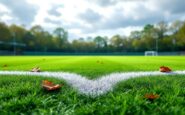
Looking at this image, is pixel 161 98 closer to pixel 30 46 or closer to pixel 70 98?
pixel 70 98

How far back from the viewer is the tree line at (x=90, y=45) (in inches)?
3113

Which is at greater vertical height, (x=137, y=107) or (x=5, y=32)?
(x=5, y=32)

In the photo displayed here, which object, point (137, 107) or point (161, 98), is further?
point (161, 98)

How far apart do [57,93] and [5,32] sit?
7687 centimetres

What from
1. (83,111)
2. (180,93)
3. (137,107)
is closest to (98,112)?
(83,111)

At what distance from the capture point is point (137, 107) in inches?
127

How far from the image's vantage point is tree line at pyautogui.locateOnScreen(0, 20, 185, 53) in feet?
259

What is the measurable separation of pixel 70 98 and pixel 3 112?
3.43 feet

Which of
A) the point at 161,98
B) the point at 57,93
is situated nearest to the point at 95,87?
the point at 57,93

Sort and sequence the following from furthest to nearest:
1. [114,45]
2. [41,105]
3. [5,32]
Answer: [114,45]
[5,32]
[41,105]

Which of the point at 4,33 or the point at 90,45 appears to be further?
the point at 90,45

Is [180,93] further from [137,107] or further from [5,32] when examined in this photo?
[5,32]

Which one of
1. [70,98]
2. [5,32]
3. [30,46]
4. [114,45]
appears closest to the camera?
[70,98]

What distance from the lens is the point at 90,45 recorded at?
10262 centimetres
